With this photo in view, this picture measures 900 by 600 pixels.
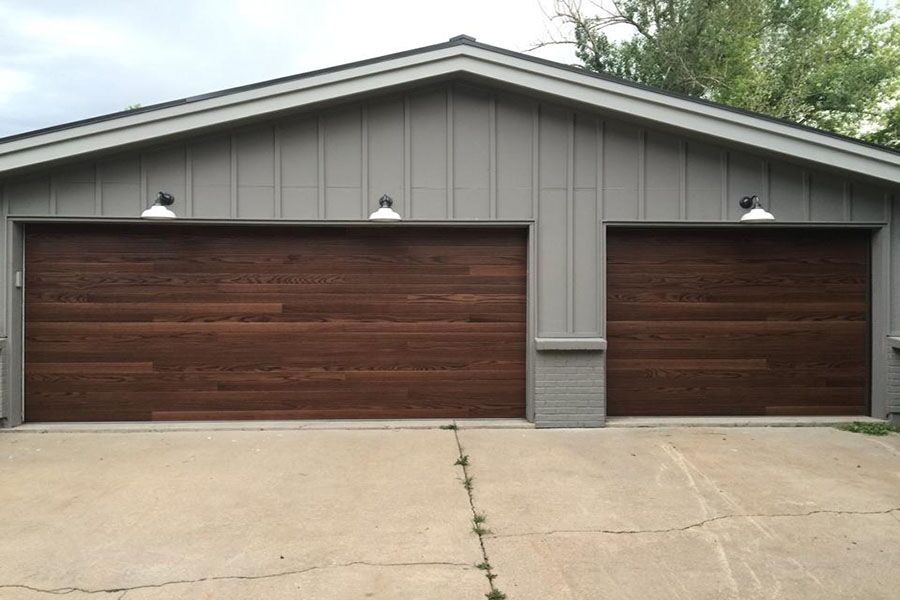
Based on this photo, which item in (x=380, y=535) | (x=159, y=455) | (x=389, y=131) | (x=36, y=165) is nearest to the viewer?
(x=380, y=535)

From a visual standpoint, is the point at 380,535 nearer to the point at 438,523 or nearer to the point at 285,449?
the point at 438,523

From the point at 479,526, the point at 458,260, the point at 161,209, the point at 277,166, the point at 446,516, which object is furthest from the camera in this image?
the point at 458,260

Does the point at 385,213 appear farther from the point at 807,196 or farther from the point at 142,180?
the point at 807,196

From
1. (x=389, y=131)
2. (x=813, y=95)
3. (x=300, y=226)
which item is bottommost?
(x=300, y=226)

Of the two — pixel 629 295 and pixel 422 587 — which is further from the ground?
pixel 629 295

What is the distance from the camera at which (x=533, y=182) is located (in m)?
5.19

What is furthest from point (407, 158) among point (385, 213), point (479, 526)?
point (479, 526)

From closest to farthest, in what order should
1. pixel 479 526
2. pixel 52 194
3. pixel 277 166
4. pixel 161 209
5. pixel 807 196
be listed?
pixel 479 526, pixel 161 209, pixel 52 194, pixel 277 166, pixel 807 196

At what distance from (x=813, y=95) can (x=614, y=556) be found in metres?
17.8

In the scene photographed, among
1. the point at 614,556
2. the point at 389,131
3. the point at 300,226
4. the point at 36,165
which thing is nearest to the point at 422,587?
the point at 614,556

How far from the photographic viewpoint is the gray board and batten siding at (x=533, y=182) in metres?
5.12

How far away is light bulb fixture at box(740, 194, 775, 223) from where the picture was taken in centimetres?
492

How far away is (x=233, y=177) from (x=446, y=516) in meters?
3.84

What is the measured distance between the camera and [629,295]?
5363 mm
